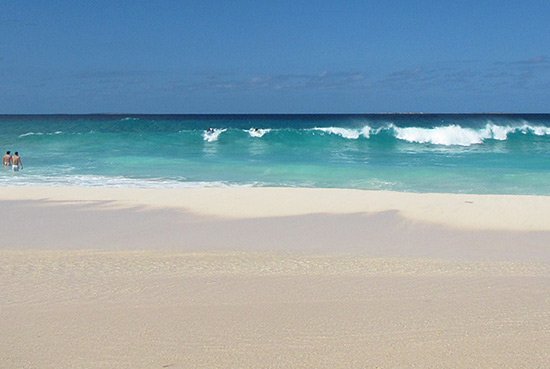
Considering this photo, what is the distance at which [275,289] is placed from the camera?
598cm

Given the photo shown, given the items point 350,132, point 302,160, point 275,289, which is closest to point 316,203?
point 275,289

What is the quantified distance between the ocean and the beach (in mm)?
6292

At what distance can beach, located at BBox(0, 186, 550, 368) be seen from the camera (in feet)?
14.6

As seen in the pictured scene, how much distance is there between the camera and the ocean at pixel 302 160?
1758 cm

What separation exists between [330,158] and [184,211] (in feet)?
57.1

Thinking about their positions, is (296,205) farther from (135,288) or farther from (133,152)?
(133,152)

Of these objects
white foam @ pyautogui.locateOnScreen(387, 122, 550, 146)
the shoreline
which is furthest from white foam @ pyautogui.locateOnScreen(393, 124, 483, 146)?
the shoreline

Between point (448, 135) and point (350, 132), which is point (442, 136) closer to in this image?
point (448, 135)

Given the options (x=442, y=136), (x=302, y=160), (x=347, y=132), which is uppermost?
(x=347, y=132)

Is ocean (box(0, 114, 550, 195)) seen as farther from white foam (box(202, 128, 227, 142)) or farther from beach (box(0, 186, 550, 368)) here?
beach (box(0, 186, 550, 368))

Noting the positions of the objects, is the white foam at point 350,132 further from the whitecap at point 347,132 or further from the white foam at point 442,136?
the white foam at point 442,136

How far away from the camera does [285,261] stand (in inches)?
285

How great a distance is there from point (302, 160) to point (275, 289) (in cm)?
2091

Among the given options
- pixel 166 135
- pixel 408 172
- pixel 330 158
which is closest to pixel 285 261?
pixel 408 172
